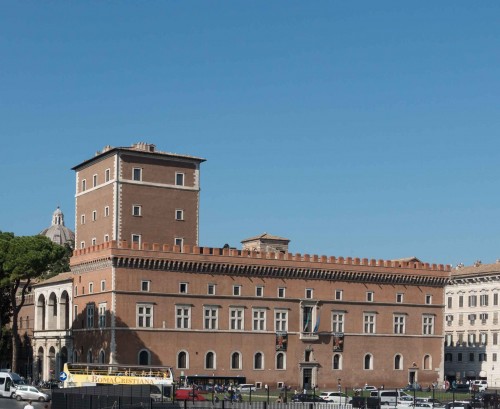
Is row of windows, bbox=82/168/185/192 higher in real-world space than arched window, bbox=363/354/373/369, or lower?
higher

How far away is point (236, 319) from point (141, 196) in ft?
42.4

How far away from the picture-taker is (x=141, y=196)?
81438mm

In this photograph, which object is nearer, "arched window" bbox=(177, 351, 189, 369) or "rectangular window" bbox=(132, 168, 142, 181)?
"arched window" bbox=(177, 351, 189, 369)

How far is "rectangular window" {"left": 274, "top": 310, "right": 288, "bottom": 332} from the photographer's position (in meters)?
81.4

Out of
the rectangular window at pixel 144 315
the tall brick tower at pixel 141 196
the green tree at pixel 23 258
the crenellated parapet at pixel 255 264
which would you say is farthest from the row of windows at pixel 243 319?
the tall brick tower at pixel 141 196

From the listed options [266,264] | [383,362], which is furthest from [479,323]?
[266,264]

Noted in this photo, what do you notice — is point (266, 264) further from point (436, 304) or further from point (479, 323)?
point (479, 323)

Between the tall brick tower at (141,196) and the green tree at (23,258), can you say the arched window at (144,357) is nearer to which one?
the tall brick tower at (141,196)

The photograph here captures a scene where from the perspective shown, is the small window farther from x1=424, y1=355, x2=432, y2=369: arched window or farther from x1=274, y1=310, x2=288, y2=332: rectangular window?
x1=424, y1=355, x2=432, y2=369: arched window

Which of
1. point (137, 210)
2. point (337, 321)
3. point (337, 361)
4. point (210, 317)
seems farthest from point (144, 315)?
point (337, 361)

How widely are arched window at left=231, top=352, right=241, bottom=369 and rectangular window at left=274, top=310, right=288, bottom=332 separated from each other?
13.7ft

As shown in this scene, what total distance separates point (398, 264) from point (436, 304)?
5.76 metres

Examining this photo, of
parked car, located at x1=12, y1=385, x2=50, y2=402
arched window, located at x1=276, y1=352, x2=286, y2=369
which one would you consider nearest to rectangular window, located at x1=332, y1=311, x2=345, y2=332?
arched window, located at x1=276, y1=352, x2=286, y2=369

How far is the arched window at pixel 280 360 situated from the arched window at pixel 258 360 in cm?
156
